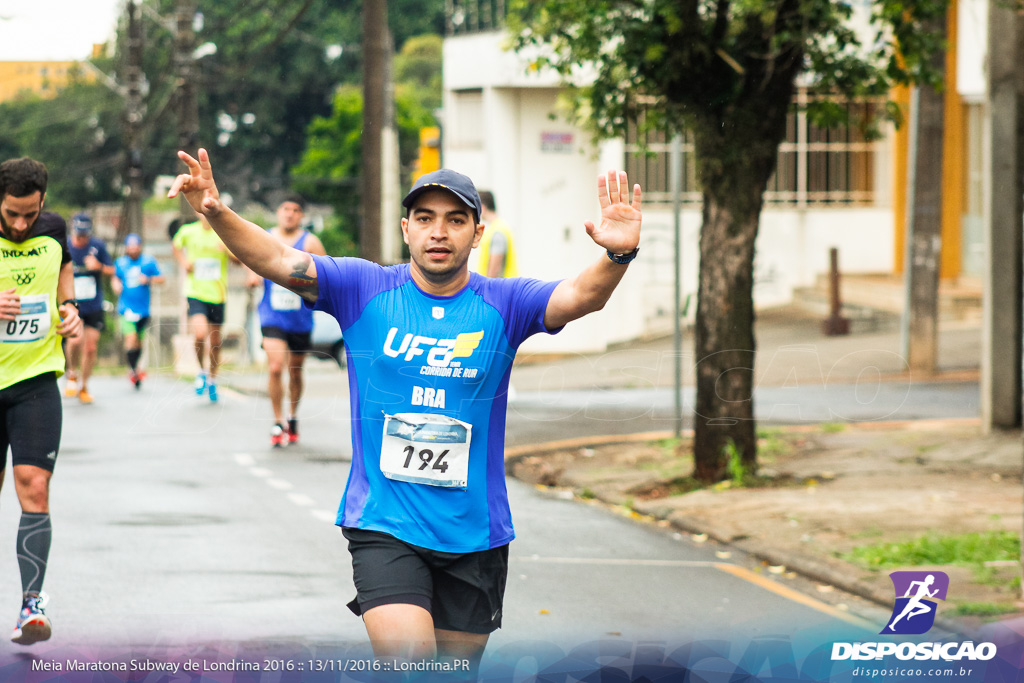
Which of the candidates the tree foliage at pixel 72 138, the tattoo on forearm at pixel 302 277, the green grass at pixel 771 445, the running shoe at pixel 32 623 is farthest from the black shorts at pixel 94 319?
the tree foliage at pixel 72 138

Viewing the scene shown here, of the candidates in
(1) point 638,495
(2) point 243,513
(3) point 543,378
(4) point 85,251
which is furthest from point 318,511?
(3) point 543,378

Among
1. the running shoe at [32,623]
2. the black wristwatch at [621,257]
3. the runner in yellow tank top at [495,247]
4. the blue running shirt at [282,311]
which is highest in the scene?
the black wristwatch at [621,257]

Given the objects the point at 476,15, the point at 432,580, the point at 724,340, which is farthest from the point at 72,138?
the point at 432,580

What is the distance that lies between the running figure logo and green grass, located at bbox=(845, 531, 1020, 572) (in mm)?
289

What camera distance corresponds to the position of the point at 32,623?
558 centimetres

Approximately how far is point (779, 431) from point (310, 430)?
173 inches

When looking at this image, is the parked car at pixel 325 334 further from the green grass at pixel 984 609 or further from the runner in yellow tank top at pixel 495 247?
the green grass at pixel 984 609

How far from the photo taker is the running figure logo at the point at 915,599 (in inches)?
259

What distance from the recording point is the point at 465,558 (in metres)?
4.20

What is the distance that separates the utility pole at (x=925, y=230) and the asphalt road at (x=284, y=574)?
935 centimetres

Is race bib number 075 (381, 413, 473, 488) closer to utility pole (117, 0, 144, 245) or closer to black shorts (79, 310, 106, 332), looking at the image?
black shorts (79, 310, 106, 332)

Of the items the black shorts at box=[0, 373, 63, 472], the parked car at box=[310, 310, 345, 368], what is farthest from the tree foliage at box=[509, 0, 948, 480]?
the black shorts at box=[0, 373, 63, 472]

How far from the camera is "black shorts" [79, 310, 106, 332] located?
14.6 meters

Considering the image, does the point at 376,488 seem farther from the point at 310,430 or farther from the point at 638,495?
the point at 310,430
